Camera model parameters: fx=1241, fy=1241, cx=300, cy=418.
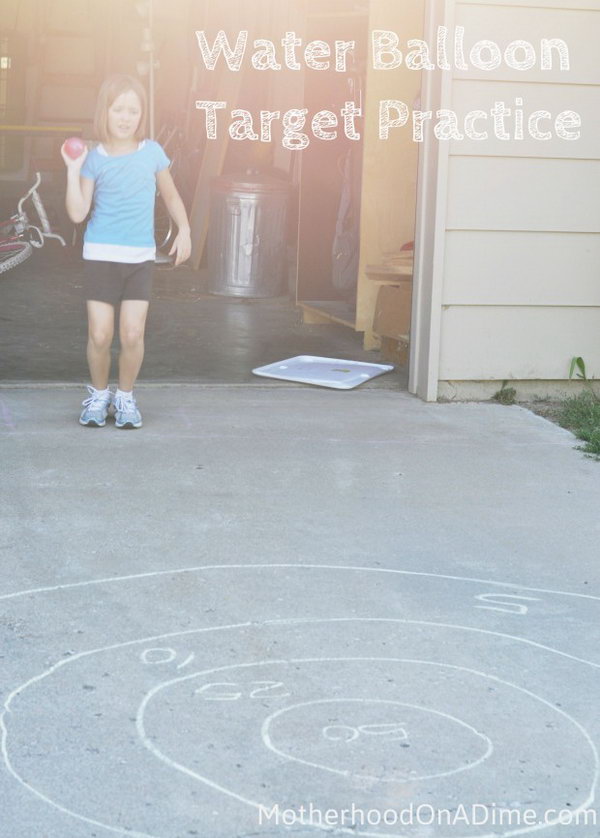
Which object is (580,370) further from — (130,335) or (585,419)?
(130,335)

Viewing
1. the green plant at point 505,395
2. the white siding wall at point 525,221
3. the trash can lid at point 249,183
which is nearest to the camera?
the white siding wall at point 525,221

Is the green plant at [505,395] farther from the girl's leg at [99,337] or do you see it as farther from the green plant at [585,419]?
the girl's leg at [99,337]

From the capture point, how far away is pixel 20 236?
1075 centimetres

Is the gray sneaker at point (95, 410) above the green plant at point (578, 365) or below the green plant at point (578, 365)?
below

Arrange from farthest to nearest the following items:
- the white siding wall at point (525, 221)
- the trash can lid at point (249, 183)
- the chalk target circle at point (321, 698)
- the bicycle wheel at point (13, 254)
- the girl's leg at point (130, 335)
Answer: the bicycle wheel at point (13, 254) < the trash can lid at point (249, 183) < the white siding wall at point (525, 221) < the girl's leg at point (130, 335) < the chalk target circle at point (321, 698)

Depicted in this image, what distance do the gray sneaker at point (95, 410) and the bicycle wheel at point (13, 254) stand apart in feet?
16.4

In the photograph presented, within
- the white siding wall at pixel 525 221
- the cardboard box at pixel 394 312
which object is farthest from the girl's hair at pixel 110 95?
the cardboard box at pixel 394 312

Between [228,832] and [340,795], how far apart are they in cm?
23

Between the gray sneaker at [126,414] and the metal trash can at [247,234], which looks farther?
the metal trash can at [247,234]

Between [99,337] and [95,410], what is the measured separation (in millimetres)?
290

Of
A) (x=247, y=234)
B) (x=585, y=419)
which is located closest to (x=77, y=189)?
(x=585, y=419)

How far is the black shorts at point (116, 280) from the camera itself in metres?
4.82

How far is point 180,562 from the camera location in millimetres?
3416

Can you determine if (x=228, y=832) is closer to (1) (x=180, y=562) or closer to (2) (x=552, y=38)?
(1) (x=180, y=562)
